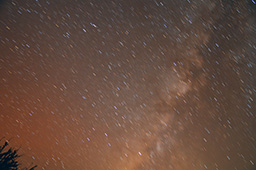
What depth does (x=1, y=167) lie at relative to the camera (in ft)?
18.2

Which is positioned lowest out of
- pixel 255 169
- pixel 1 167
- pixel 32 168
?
pixel 255 169

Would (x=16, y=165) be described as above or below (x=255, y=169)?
above

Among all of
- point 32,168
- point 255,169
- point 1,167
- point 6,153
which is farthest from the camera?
point 255,169

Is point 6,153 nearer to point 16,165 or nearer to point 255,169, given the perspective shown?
point 16,165

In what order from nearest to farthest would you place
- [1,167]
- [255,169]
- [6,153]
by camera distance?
[1,167] → [6,153] → [255,169]

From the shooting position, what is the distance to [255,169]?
184 ft

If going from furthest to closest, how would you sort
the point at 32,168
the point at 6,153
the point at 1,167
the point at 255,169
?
the point at 255,169 → the point at 32,168 → the point at 6,153 → the point at 1,167

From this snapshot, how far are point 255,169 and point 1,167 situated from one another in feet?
219

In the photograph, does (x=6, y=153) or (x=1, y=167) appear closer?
(x=1, y=167)

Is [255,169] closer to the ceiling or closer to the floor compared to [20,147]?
closer to the floor

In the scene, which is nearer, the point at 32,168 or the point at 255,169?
the point at 32,168

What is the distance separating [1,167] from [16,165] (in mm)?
415

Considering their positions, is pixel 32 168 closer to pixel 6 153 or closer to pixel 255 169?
pixel 6 153

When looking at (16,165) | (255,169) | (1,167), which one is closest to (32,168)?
(16,165)
